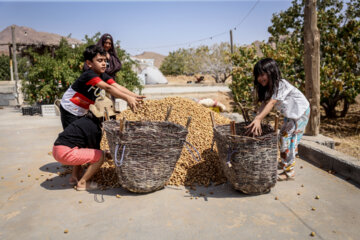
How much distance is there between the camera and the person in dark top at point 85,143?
2.74 m

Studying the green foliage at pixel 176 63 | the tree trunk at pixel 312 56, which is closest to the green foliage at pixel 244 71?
the tree trunk at pixel 312 56

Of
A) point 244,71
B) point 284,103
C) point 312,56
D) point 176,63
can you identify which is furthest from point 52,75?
point 176,63

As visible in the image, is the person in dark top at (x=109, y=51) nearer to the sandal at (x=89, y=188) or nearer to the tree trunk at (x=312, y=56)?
the sandal at (x=89, y=188)

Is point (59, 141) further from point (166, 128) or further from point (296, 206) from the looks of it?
point (296, 206)

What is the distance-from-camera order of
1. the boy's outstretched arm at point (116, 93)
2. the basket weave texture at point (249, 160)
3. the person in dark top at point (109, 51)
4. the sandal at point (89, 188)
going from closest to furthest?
the basket weave texture at point (249, 160), the boy's outstretched arm at point (116, 93), the sandal at point (89, 188), the person in dark top at point (109, 51)

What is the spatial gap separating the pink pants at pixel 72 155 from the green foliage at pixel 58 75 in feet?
19.1

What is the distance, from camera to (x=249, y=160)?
2479mm

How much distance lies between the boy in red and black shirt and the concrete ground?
778 millimetres

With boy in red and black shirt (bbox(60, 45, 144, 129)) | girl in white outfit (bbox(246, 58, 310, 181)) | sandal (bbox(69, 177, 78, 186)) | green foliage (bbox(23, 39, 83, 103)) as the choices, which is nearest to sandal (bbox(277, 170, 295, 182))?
girl in white outfit (bbox(246, 58, 310, 181))

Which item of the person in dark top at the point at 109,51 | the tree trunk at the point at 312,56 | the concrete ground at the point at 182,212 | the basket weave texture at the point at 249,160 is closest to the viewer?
the concrete ground at the point at 182,212

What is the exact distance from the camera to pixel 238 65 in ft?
25.8

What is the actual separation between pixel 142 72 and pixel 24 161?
1945 cm

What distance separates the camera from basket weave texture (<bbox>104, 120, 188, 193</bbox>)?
8.13 ft

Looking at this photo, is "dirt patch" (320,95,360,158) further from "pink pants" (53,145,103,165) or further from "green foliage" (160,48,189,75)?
"green foliage" (160,48,189,75)
